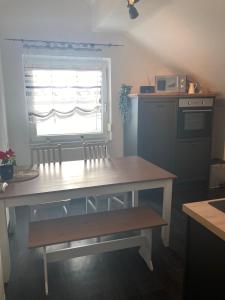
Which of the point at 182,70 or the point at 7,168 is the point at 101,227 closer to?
the point at 7,168

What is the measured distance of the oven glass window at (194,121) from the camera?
379 cm

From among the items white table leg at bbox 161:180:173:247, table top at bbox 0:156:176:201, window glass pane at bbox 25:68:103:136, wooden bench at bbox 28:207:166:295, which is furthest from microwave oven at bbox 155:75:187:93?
wooden bench at bbox 28:207:166:295

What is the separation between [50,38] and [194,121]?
2260mm

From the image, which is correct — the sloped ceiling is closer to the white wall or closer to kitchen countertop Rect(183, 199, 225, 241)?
the white wall

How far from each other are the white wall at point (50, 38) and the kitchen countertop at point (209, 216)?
273 centimetres

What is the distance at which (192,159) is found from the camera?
3941 millimetres

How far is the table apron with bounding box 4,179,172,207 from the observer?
6.66 ft

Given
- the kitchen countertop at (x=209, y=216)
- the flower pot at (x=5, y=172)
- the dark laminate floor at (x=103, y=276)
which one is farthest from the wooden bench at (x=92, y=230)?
the kitchen countertop at (x=209, y=216)

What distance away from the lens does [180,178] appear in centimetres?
395

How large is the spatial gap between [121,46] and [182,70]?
0.97m

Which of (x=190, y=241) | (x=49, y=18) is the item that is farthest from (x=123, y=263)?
(x=49, y=18)

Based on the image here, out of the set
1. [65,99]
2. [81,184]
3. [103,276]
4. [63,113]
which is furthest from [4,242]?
[65,99]

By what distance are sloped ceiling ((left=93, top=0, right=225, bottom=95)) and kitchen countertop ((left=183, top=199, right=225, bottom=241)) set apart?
1.96 metres

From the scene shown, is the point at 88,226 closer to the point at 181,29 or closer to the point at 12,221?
the point at 12,221
